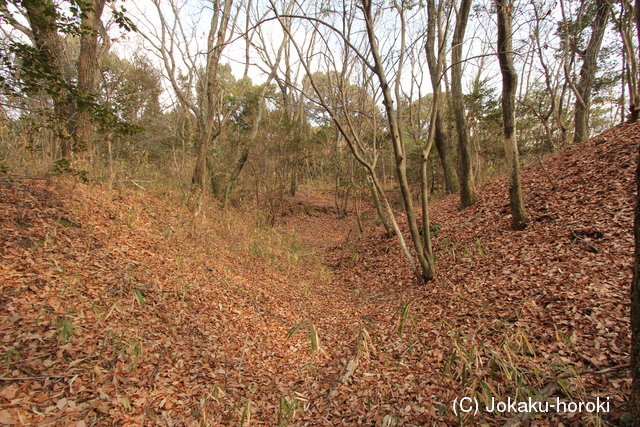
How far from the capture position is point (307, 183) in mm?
18375

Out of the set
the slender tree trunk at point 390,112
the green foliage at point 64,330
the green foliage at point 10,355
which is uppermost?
the slender tree trunk at point 390,112

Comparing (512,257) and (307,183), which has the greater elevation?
(307,183)

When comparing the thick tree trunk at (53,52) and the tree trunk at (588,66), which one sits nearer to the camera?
the thick tree trunk at (53,52)

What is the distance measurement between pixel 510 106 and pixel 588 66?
6.94 m

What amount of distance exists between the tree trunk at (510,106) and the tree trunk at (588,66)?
557cm

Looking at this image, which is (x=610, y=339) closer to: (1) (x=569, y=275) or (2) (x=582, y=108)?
(1) (x=569, y=275)

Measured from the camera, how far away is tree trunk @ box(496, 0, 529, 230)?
4855 millimetres

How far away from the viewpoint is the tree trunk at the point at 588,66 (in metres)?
8.18

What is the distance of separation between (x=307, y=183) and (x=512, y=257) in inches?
575

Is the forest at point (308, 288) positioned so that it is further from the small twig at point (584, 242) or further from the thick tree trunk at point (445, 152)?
the thick tree trunk at point (445, 152)

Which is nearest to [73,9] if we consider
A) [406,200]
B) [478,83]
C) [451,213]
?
[406,200]

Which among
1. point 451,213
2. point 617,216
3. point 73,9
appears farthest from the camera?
point 451,213

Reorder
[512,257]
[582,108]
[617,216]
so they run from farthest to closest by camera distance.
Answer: [582,108] < [512,257] < [617,216]

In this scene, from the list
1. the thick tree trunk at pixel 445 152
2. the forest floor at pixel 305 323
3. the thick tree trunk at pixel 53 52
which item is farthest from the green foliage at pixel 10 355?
the thick tree trunk at pixel 445 152
